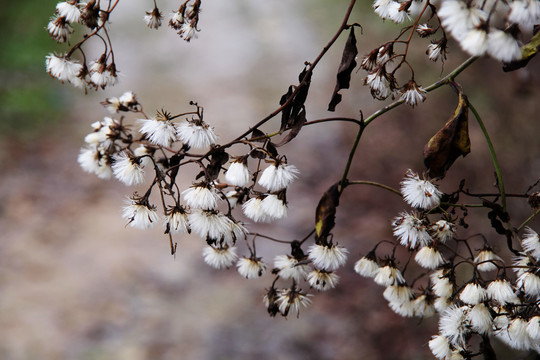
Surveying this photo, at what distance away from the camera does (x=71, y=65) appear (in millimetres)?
1524

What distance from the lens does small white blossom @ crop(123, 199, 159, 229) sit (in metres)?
1.36

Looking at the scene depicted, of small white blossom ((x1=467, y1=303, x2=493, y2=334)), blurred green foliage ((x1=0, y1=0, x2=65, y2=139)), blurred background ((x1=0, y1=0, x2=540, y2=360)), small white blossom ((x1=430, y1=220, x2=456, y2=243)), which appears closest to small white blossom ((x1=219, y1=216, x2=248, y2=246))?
small white blossom ((x1=430, y1=220, x2=456, y2=243))

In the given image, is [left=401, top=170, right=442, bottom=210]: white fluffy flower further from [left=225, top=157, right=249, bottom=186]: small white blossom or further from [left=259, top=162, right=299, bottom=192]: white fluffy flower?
[left=225, top=157, right=249, bottom=186]: small white blossom

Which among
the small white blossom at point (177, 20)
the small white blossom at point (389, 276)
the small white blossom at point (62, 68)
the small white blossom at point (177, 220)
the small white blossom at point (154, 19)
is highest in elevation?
the small white blossom at point (154, 19)

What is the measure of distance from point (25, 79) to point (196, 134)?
6.07 m

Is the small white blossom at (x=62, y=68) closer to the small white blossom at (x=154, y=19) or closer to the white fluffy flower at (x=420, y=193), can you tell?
the small white blossom at (x=154, y=19)

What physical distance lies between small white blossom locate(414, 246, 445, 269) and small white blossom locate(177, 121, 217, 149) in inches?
24.6

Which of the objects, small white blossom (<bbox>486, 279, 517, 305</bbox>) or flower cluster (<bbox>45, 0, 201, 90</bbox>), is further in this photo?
flower cluster (<bbox>45, 0, 201, 90</bbox>)

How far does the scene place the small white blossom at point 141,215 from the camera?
1.36 m

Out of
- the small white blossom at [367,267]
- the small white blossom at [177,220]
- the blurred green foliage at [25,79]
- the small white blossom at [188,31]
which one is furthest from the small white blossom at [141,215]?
the blurred green foliage at [25,79]

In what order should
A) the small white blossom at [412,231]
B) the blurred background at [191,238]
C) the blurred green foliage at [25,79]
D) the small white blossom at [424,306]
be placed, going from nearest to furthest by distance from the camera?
the small white blossom at [412,231], the small white blossom at [424,306], the blurred background at [191,238], the blurred green foliage at [25,79]

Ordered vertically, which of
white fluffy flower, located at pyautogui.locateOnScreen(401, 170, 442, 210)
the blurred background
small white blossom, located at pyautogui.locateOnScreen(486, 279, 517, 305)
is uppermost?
the blurred background

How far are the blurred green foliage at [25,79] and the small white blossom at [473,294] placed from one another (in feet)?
18.6

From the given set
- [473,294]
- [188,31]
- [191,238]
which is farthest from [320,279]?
[191,238]
